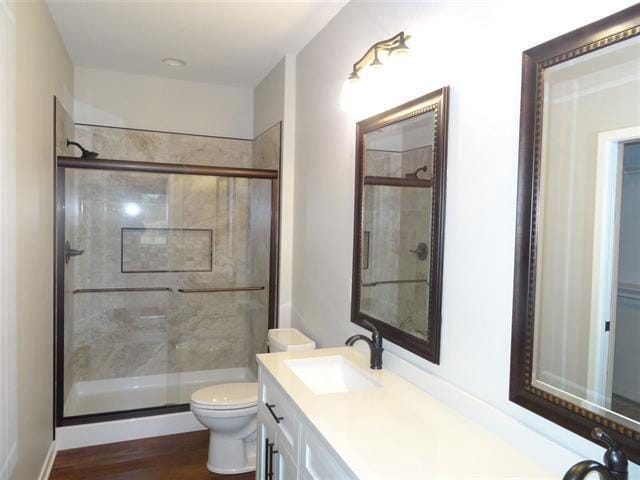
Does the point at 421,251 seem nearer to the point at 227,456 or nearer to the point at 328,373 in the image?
the point at 328,373

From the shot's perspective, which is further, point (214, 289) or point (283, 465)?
point (214, 289)

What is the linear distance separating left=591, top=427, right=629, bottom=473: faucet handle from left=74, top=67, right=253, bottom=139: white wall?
3.53 meters

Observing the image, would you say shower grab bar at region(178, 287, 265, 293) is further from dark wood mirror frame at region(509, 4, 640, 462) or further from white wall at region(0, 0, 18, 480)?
dark wood mirror frame at region(509, 4, 640, 462)

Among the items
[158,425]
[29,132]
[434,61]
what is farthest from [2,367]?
[434,61]

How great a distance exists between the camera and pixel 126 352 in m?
3.58

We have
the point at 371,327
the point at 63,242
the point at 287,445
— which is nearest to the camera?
the point at 287,445

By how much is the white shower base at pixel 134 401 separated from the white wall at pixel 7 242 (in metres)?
1.07

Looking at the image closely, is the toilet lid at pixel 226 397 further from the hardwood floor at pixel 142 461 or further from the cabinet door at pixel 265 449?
the cabinet door at pixel 265 449

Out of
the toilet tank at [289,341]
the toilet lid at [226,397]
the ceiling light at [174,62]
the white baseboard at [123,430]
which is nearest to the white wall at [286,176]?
the toilet tank at [289,341]

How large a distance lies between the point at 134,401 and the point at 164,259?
1079 millimetres

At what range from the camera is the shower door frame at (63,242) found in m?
2.76

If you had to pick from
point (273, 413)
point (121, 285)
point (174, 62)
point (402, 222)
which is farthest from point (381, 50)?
point (121, 285)

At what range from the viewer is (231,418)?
A: 8.34 ft

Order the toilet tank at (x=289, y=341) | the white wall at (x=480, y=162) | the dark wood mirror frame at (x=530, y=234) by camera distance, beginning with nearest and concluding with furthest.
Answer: the dark wood mirror frame at (x=530, y=234) < the white wall at (x=480, y=162) < the toilet tank at (x=289, y=341)
